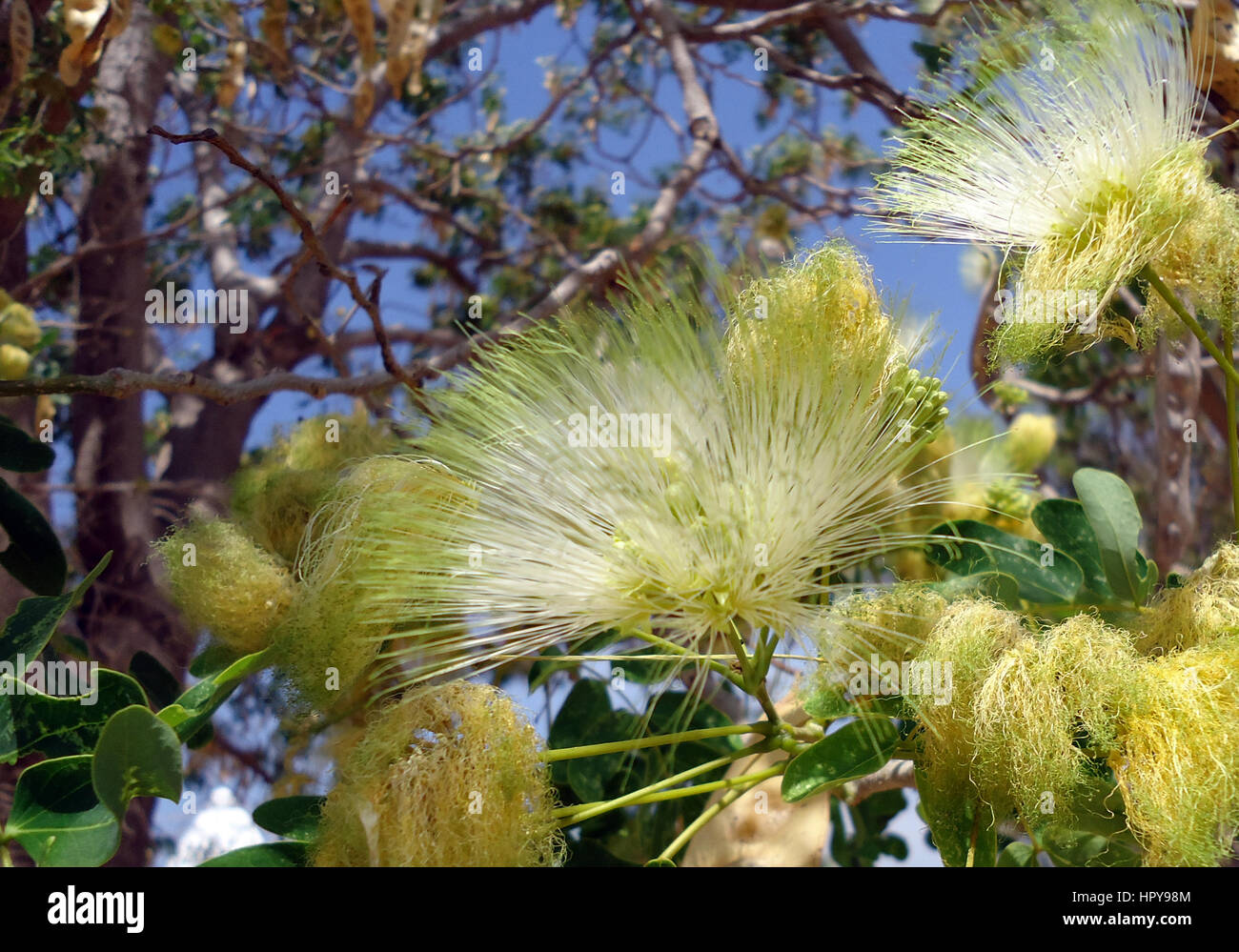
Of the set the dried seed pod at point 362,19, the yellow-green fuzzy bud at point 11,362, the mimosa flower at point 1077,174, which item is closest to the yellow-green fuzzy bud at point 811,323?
the mimosa flower at point 1077,174

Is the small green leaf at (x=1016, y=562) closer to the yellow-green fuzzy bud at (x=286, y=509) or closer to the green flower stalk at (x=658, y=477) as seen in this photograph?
the green flower stalk at (x=658, y=477)

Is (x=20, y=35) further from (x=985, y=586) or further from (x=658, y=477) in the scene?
(x=985, y=586)

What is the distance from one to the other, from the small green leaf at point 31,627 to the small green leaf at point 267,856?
32cm

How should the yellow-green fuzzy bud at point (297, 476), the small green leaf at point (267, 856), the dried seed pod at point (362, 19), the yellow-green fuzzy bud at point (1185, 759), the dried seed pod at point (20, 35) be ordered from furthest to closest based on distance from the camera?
1. the dried seed pod at point (362, 19)
2. the dried seed pod at point (20, 35)
3. the yellow-green fuzzy bud at point (297, 476)
4. the small green leaf at point (267, 856)
5. the yellow-green fuzzy bud at point (1185, 759)

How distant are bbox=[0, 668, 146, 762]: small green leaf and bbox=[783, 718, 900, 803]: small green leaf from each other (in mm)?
709

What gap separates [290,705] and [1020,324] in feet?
2.94

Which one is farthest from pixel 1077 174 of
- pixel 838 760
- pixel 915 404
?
pixel 838 760

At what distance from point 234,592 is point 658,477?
0.53 meters

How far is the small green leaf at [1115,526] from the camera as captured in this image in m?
1.18

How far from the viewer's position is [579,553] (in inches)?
40.7

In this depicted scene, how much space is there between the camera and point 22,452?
1.43 meters
